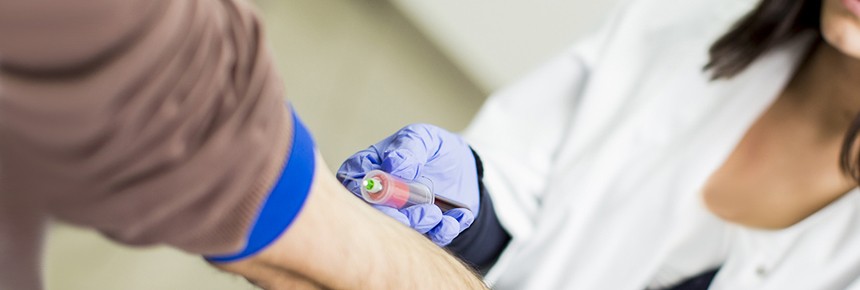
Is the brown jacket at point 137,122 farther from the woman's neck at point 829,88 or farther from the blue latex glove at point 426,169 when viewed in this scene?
the woman's neck at point 829,88

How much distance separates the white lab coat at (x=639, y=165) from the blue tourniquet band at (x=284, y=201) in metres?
0.42

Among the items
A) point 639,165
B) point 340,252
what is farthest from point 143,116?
point 639,165

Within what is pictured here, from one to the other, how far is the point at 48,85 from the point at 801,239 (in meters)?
0.65

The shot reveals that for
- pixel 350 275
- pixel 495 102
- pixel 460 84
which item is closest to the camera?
pixel 350 275

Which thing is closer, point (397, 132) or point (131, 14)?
point (131, 14)

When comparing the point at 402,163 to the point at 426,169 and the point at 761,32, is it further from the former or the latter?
the point at 761,32

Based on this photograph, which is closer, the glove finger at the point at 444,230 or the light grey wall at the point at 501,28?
the glove finger at the point at 444,230

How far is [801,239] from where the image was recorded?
0.65 m

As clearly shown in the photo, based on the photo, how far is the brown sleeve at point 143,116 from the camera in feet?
0.65

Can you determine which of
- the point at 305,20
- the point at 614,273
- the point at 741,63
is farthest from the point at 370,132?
the point at 305,20

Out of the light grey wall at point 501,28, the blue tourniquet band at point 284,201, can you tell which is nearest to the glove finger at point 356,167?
the blue tourniquet band at point 284,201

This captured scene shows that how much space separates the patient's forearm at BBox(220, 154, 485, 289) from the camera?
31 centimetres

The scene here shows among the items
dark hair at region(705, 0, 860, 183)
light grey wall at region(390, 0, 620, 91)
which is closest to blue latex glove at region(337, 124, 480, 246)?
dark hair at region(705, 0, 860, 183)

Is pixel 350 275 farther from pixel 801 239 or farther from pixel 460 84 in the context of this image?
pixel 460 84
